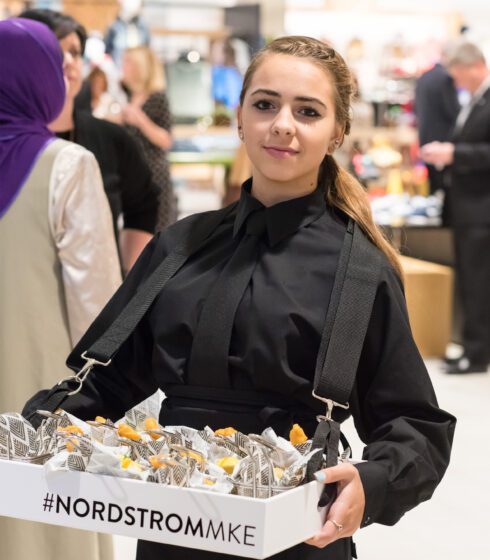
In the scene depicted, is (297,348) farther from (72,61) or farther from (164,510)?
(72,61)

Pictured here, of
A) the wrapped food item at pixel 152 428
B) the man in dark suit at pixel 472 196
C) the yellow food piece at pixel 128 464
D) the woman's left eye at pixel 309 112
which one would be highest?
the woman's left eye at pixel 309 112

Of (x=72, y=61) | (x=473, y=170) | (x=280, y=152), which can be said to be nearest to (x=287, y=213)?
(x=280, y=152)

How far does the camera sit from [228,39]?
985 centimetres

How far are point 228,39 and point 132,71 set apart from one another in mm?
3482

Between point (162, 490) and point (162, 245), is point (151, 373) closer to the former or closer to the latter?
point (162, 245)

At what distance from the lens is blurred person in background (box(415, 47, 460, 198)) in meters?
8.84

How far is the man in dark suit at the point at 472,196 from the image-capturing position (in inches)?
260

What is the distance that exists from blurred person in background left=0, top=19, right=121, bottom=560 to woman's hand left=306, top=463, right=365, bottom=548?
122cm

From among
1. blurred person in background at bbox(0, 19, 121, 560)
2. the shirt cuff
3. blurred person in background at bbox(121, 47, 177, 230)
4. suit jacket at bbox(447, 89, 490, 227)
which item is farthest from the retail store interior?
the shirt cuff

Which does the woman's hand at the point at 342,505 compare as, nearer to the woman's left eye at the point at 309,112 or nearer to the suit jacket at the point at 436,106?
the woman's left eye at the point at 309,112

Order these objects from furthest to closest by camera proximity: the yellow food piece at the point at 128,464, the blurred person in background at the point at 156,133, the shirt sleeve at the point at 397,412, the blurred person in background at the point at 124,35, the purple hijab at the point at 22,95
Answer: the blurred person in background at the point at 124,35, the blurred person in background at the point at 156,133, the purple hijab at the point at 22,95, the shirt sleeve at the point at 397,412, the yellow food piece at the point at 128,464

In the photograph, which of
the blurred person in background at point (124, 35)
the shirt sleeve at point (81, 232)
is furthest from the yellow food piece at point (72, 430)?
the blurred person in background at point (124, 35)

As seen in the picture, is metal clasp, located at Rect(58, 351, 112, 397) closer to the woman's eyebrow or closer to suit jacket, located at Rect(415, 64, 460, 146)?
the woman's eyebrow

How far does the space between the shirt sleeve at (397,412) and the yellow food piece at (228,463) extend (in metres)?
0.22
